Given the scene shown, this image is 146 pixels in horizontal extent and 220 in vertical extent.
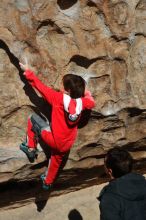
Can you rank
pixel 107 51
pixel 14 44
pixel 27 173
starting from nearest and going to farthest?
pixel 14 44 → pixel 107 51 → pixel 27 173

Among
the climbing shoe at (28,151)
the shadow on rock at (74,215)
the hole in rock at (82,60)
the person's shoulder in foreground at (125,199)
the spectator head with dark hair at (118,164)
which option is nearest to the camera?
the person's shoulder in foreground at (125,199)

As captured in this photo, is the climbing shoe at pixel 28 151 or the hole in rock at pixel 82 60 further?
the climbing shoe at pixel 28 151

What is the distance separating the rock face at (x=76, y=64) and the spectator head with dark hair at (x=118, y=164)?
96 cm

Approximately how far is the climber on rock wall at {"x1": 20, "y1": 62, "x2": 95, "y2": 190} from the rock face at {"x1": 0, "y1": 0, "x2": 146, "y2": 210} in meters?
0.08

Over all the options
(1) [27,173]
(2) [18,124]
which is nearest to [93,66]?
(2) [18,124]

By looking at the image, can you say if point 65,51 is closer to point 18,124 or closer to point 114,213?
point 18,124

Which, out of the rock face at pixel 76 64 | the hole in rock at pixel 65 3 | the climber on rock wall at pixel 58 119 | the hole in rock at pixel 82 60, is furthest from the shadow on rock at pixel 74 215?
the hole in rock at pixel 65 3

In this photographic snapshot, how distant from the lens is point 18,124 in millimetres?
3791

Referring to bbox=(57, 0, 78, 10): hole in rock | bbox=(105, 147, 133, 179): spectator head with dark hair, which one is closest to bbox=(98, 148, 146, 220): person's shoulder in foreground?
bbox=(105, 147, 133, 179): spectator head with dark hair

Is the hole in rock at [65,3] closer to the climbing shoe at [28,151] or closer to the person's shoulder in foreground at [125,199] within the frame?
Answer: the climbing shoe at [28,151]

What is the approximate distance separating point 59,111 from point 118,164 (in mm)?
891

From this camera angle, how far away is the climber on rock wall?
3.56 m

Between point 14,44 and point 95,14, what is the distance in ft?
1.98

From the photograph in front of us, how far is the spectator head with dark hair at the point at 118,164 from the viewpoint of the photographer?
2871 millimetres
